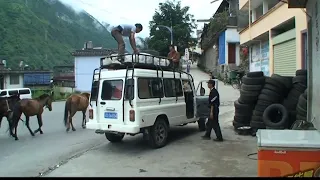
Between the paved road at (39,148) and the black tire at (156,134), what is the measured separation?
1964 millimetres

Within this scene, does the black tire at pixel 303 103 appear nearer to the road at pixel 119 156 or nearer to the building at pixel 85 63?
the road at pixel 119 156

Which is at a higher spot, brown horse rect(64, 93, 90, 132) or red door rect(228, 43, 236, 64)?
red door rect(228, 43, 236, 64)

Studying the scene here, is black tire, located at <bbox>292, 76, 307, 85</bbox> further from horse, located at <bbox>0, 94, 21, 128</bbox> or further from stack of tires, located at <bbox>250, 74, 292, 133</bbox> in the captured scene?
horse, located at <bbox>0, 94, 21, 128</bbox>

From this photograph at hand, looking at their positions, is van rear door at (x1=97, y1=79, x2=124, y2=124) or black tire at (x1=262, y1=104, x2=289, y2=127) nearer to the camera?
van rear door at (x1=97, y1=79, x2=124, y2=124)

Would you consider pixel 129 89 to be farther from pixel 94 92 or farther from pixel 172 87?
pixel 172 87

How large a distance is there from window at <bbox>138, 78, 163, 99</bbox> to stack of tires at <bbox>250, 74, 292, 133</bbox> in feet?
9.87

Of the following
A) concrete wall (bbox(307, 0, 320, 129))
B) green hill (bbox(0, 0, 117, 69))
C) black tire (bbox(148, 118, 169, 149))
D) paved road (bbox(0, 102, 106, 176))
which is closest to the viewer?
concrete wall (bbox(307, 0, 320, 129))

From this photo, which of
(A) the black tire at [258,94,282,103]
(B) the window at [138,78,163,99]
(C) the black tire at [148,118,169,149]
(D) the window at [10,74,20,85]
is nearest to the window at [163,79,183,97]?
(B) the window at [138,78,163,99]

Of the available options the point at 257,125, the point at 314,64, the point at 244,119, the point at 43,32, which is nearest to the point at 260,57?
the point at 244,119

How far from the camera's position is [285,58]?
17078mm

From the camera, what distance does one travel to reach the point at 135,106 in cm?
896

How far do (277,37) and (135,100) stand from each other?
459 inches

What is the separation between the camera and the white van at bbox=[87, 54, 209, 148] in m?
9.09

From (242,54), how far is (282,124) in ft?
81.0
